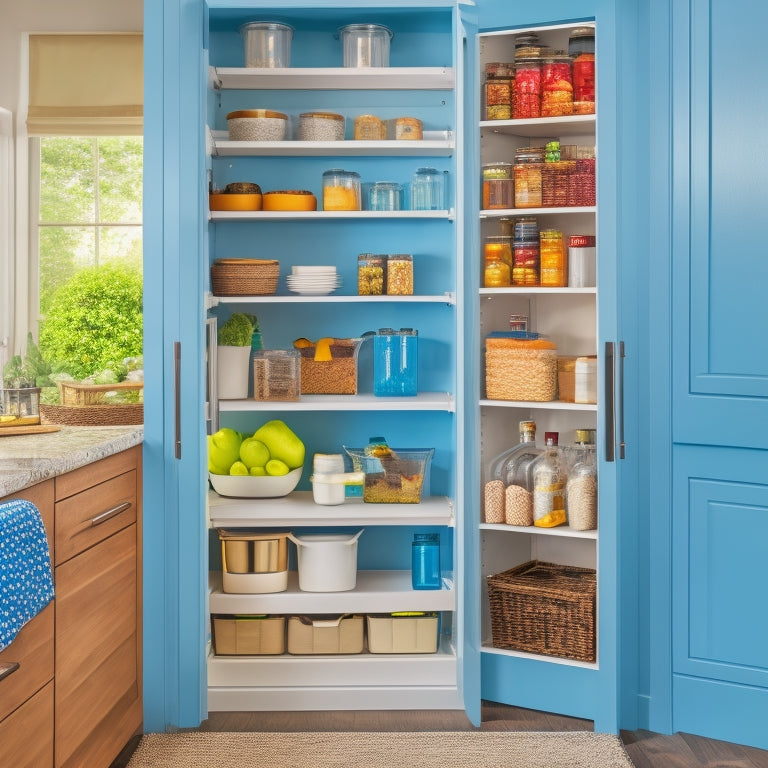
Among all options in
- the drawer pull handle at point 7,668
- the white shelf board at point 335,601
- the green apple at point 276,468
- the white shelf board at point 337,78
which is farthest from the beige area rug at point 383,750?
the white shelf board at point 337,78

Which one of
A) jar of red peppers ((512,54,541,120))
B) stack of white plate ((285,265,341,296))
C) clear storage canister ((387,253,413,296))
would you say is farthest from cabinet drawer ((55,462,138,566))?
jar of red peppers ((512,54,541,120))

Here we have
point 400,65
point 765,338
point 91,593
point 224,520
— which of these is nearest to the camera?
point 91,593

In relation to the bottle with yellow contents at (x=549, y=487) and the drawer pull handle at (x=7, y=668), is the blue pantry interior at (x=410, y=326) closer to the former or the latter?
the bottle with yellow contents at (x=549, y=487)

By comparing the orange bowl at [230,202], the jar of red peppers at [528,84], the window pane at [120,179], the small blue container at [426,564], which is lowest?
the small blue container at [426,564]

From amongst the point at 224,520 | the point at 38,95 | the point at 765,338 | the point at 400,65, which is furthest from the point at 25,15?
the point at 765,338

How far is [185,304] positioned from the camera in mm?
2832

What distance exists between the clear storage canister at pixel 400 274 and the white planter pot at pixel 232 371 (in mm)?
537

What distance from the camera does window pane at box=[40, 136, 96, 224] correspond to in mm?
3529

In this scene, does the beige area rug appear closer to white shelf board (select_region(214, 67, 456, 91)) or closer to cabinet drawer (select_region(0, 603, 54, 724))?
cabinet drawer (select_region(0, 603, 54, 724))

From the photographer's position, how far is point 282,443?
3.21 m

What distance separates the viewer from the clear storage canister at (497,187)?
10.0 ft

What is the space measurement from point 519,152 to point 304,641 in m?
1.76

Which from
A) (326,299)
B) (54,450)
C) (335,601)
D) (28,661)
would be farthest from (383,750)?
(326,299)

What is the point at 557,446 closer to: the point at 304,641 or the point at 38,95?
the point at 304,641
